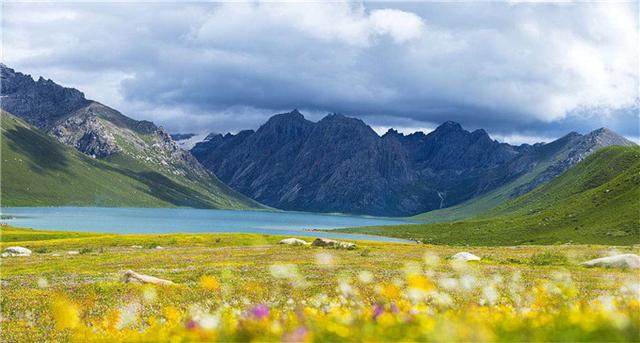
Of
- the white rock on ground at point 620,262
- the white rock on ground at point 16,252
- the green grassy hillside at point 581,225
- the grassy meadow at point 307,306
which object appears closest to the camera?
the grassy meadow at point 307,306

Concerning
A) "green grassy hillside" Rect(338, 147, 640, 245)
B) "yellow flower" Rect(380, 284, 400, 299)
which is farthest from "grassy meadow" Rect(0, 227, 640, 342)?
"green grassy hillside" Rect(338, 147, 640, 245)

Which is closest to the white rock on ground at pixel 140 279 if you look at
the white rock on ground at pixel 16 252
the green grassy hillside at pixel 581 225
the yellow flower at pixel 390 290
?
the yellow flower at pixel 390 290

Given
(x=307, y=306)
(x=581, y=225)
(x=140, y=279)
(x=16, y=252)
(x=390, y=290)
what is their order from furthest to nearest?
(x=581, y=225)
(x=16, y=252)
(x=140, y=279)
(x=307, y=306)
(x=390, y=290)

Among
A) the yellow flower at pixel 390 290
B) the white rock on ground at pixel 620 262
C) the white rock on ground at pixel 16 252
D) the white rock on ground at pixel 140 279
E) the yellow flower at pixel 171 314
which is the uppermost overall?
the yellow flower at pixel 390 290

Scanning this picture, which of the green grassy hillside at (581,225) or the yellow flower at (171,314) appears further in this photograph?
the green grassy hillside at (581,225)

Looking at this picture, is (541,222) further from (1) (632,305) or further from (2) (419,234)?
(1) (632,305)

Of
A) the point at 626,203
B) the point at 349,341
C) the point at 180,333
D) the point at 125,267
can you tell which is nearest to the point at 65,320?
the point at 180,333

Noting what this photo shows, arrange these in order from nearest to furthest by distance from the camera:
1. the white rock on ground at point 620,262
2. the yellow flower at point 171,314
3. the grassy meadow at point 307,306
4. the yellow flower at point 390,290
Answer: the grassy meadow at point 307,306 < the yellow flower at point 390,290 < the yellow flower at point 171,314 < the white rock on ground at point 620,262

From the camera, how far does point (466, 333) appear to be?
721 cm

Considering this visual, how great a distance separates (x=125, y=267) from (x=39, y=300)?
940 inches

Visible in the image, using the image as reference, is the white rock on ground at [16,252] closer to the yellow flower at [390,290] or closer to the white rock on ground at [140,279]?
the white rock on ground at [140,279]

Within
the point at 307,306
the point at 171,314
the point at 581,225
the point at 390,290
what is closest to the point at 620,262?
the point at 307,306

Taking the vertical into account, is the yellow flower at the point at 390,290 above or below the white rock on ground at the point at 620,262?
above

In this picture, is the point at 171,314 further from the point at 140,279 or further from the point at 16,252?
A: the point at 16,252
